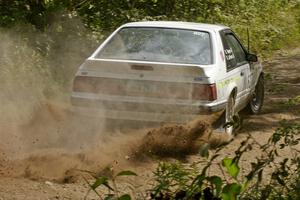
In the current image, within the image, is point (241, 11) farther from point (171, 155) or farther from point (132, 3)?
point (171, 155)

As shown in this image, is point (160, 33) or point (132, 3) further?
point (132, 3)

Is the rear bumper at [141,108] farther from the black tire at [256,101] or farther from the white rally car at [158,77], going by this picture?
the black tire at [256,101]

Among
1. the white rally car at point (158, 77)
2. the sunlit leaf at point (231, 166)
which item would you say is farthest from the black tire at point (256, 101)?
the sunlit leaf at point (231, 166)

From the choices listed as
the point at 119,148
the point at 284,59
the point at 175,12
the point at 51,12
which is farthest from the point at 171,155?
the point at 284,59

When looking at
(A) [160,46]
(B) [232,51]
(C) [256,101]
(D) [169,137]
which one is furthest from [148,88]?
(C) [256,101]

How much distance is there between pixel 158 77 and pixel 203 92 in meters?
0.57

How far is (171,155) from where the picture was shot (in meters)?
7.08

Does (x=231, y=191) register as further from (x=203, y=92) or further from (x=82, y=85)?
(x=82, y=85)

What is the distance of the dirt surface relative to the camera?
584 centimetres

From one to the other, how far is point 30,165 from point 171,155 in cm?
176

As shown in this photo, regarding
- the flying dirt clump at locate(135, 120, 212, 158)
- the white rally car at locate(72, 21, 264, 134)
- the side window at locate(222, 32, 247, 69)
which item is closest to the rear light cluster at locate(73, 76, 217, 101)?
the white rally car at locate(72, 21, 264, 134)

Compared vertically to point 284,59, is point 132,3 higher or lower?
higher

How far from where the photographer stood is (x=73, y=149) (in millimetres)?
6965

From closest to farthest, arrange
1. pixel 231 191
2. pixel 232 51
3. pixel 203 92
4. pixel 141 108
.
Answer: pixel 231 191 < pixel 203 92 < pixel 141 108 < pixel 232 51
